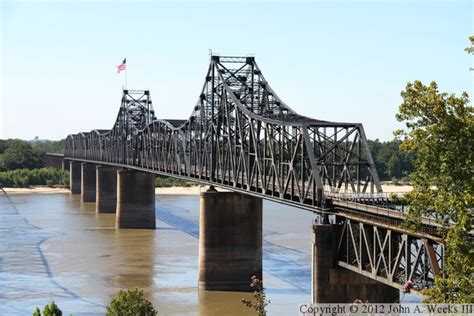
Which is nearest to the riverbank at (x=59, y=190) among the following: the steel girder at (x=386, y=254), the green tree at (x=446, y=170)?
the steel girder at (x=386, y=254)

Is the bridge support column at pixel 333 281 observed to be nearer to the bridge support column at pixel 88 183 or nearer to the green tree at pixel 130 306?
the green tree at pixel 130 306

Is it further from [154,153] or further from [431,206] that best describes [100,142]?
[431,206]

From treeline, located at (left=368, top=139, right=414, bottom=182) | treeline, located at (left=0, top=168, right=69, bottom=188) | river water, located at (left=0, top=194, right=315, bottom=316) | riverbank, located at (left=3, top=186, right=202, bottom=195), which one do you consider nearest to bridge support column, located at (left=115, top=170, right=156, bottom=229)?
river water, located at (left=0, top=194, right=315, bottom=316)

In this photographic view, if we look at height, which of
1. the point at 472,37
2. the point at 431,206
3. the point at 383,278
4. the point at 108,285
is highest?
the point at 472,37

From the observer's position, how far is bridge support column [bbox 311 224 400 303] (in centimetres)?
4072

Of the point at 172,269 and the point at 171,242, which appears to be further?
the point at 171,242

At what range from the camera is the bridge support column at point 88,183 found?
14941 centimetres

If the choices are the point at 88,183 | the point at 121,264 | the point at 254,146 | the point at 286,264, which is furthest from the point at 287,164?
the point at 88,183

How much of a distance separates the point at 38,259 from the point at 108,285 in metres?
15.7

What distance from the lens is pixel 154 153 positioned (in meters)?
107

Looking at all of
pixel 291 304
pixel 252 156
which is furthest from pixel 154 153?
pixel 291 304

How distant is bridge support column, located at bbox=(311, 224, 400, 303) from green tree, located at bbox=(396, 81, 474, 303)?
14750 millimetres

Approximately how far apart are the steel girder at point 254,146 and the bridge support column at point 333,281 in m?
3.04

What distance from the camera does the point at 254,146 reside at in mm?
59438
